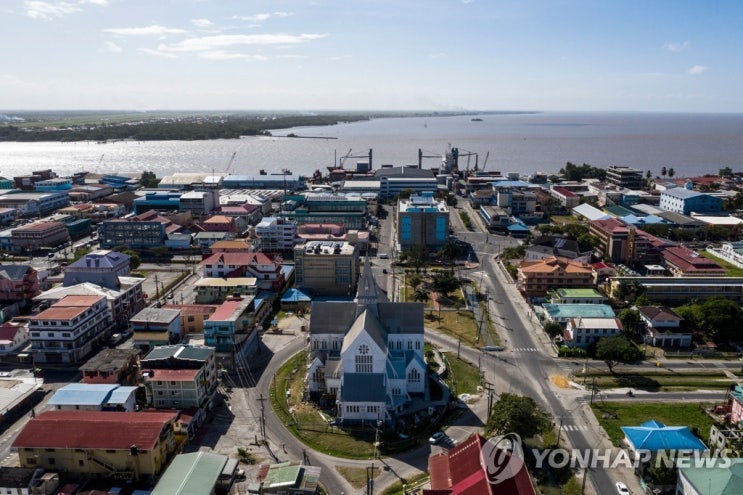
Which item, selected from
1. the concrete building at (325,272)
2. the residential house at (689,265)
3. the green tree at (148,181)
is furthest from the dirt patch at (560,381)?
the green tree at (148,181)

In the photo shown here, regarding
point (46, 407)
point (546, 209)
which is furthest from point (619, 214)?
point (46, 407)

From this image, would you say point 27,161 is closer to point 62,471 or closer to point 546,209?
point 546,209

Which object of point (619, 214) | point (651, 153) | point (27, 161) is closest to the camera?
point (619, 214)

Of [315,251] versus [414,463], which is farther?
[315,251]

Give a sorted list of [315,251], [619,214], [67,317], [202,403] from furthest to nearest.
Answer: [619,214] < [315,251] < [67,317] < [202,403]

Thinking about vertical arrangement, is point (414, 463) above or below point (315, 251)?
below

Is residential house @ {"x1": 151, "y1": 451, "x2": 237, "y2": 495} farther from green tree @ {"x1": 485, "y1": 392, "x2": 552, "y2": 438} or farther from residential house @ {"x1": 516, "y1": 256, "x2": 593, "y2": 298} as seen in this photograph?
residential house @ {"x1": 516, "y1": 256, "x2": 593, "y2": 298}

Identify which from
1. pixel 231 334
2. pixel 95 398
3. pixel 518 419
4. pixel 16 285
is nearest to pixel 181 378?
pixel 95 398
